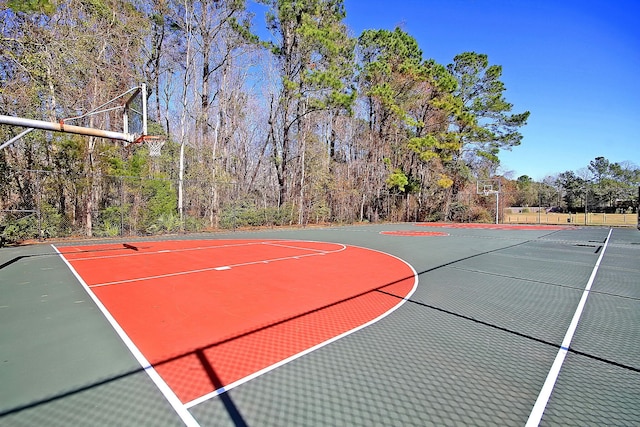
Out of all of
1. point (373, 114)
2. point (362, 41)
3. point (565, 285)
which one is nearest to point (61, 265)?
point (565, 285)

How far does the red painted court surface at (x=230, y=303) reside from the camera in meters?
2.60

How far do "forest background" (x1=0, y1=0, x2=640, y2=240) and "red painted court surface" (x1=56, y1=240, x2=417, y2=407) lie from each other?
5179 millimetres

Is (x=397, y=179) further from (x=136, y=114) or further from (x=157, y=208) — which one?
(x=136, y=114)

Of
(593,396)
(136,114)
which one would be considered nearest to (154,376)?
(593,396)

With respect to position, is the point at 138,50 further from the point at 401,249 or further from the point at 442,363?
the point at 442,363

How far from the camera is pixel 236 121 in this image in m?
20.7

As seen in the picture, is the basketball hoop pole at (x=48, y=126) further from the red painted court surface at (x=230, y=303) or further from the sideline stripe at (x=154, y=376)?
the sideline stripe at (x=154, y=376)

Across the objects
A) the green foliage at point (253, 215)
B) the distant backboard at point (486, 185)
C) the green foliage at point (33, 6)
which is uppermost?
the green foliage at point (33, 6)

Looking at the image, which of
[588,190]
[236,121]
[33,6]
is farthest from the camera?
[588,190]

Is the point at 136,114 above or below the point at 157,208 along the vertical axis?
above

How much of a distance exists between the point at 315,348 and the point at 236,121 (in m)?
20.0

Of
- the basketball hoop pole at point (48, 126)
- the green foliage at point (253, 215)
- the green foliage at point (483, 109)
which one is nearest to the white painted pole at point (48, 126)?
the basketball hoop pole at point (48, 126)

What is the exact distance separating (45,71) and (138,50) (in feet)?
20.7

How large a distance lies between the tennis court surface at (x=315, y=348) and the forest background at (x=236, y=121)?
6.83 metres
